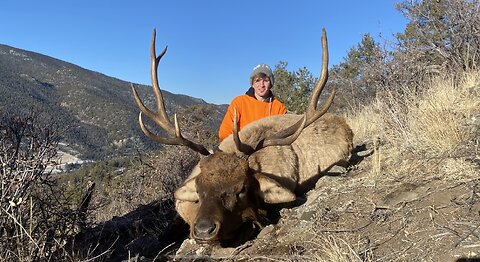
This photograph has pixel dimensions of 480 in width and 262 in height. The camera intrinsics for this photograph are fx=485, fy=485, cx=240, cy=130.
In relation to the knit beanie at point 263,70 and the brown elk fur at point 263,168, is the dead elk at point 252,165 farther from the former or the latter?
the knit beanie at point 263,70

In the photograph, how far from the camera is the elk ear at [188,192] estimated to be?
15.6 ft

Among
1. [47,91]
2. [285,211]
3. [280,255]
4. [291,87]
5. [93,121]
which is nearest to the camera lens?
[280,255]

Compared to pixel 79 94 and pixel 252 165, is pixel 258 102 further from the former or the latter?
pixel 79 94

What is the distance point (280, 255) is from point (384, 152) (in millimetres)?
2637

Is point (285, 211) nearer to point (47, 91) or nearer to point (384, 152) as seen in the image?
point (384, 152)

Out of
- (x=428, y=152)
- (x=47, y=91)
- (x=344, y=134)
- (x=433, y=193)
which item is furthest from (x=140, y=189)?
(x=47, y=91)

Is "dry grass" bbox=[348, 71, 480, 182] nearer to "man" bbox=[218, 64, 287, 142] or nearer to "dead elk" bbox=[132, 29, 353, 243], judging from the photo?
"dead elk" bbox=[132, 29, 353, 243]

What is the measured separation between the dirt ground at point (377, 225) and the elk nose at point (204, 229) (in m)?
0.24

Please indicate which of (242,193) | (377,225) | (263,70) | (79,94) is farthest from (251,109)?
(79,94)

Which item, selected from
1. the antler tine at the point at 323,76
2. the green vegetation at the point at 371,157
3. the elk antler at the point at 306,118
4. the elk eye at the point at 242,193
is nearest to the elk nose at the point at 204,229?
the elk eye at the point at 242,193

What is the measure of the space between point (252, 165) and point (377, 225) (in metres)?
1.63

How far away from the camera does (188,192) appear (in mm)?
4797

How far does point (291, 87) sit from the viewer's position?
17.5 meters

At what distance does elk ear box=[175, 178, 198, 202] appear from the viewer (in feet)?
15.6
